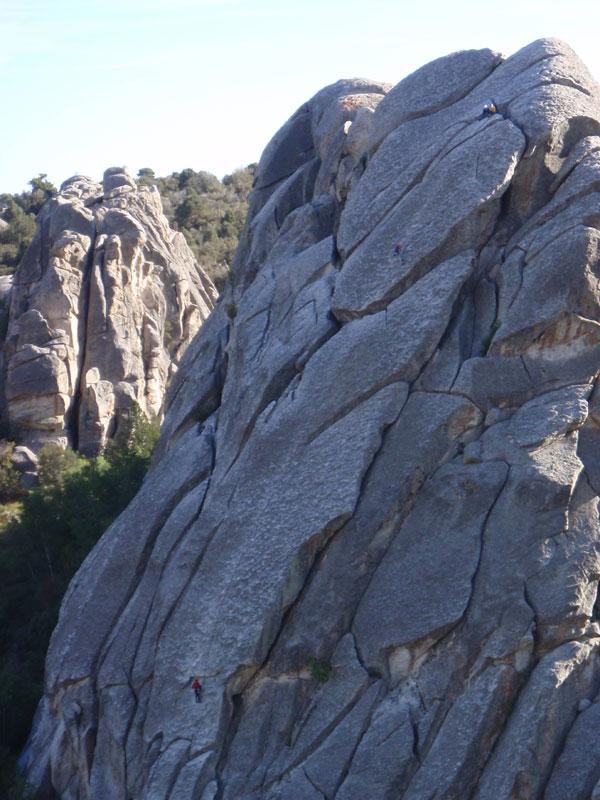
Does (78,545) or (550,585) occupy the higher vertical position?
(78,545)

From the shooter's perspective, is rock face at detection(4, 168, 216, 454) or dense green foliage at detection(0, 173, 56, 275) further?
dense green foliage at detection(0, 173, 56, 275)

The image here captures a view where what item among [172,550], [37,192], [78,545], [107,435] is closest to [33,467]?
[107,435]

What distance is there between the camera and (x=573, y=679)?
46.2 feet

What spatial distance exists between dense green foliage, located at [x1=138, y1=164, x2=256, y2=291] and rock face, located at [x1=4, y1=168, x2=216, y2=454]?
1005cm

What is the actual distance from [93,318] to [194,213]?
2300 centimetres

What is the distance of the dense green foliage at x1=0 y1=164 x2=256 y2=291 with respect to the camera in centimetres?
5591

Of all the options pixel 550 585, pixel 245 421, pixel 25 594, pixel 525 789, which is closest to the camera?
pixel 525 789

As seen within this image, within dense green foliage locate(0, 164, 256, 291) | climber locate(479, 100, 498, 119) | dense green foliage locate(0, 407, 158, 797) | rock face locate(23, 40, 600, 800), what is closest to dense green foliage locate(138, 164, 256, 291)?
dense green foliage locate(0, 164, 256, 291)

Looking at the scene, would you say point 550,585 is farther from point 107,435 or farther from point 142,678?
point 107,435

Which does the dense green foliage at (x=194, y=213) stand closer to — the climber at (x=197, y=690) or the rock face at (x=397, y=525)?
the rock face at (x=397, y=525)

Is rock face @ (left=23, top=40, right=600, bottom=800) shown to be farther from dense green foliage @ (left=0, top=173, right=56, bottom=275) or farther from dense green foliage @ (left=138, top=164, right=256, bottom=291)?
dense green foliage @ (left=0, top=173, right=56, bottom=275)

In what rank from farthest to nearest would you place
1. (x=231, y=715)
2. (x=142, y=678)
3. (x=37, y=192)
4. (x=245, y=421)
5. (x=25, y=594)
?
1. (x=37, y=192)
2. (x=25, y=594)
3. (x=245, y=421)
4. (x=142, y=678)
5. (x=231, y=715)

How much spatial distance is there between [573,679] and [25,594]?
18614 mm

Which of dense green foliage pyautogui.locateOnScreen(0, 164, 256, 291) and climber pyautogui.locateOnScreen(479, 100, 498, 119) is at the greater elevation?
dense green foliage pyautogui.locateOnScreen(0, 164, 256, 291)
